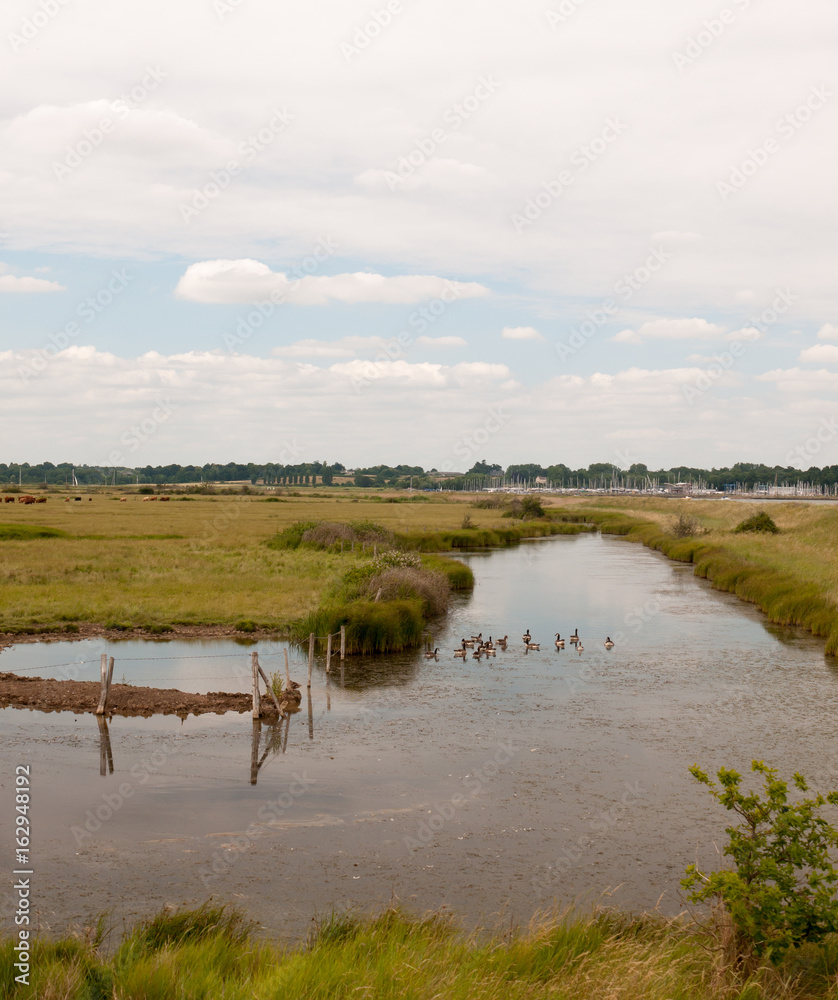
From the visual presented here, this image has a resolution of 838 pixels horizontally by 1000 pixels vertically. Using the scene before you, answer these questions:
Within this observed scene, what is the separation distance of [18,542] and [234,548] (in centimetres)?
1543

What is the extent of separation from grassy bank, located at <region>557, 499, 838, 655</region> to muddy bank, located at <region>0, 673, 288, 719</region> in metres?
21.9

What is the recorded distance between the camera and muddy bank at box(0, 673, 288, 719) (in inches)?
914

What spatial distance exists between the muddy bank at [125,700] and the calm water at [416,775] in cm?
58

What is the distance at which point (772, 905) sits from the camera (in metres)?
8.88

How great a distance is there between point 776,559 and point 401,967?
50068 mm

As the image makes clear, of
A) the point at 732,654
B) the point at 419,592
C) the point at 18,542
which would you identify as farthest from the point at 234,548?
the point at 732,654

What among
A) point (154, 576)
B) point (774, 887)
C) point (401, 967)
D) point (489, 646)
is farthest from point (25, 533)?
point (774, 887)

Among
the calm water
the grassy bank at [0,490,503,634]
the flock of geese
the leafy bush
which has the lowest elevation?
the calm water

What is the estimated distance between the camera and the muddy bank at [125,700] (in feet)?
76.2

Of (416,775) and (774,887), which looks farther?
(416,775)

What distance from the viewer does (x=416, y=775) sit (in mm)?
18672

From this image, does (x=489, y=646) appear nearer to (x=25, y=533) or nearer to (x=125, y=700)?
(x=125, y=700)

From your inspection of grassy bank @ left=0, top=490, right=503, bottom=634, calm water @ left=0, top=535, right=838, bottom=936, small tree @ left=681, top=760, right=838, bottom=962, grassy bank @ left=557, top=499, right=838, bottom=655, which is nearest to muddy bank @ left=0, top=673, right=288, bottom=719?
calm water @ left=0, top=535, right=838, bottom=936

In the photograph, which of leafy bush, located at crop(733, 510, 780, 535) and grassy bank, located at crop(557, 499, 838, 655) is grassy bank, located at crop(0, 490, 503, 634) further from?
leafy bush, located at crop(733, 510, 780, 535)
